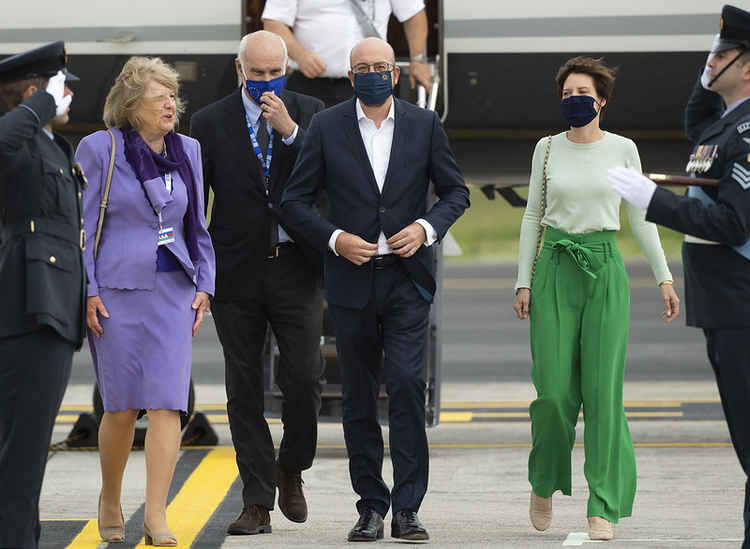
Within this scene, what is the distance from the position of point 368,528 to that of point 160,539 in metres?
0.81

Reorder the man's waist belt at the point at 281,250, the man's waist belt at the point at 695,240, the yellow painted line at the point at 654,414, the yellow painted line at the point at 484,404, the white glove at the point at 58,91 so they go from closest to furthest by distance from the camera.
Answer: the white glove at the point at 58,91
the man's waist belt at the point at 695,240
the man's waist belt at the point at 281,250
the yellow painted line at the point at 654,414
the yellow painted line at the point at 484,404

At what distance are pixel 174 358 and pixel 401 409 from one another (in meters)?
0.91

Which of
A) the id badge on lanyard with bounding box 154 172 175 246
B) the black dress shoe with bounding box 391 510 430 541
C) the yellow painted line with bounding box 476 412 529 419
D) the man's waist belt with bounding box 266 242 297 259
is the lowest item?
the yellow painted line with bounding box 476 412 529 419

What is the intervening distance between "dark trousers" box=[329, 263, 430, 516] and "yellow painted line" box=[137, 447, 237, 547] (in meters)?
0.78

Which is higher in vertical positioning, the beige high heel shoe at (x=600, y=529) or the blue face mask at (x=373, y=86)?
the blue face mask at (x=373, y=86)

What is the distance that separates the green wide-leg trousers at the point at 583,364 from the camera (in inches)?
231

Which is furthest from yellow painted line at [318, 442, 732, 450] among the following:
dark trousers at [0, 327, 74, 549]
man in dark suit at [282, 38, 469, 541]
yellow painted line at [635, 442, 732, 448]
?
dark trousers at [0, 327, 74, 549]

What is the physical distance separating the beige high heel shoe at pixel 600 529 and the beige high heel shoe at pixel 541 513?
229 millimetres

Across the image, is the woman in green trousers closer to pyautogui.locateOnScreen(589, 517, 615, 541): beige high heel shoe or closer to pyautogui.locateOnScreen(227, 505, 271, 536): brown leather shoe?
pyautogui.locateOnScreen(589, 517, 615, 541): beige high heel shoe

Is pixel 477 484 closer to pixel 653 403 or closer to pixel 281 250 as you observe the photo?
pixel 281 250

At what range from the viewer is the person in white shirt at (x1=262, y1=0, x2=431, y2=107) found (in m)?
7.95

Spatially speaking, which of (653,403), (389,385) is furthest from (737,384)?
(653,403)

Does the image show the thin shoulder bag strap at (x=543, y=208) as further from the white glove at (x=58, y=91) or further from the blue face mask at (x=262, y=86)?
the white glove at (x=58, y=91)

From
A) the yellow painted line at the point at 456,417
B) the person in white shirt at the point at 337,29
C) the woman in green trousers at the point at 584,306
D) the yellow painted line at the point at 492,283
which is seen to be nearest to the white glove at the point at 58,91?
the woman in green trousers at the point at 584,306
